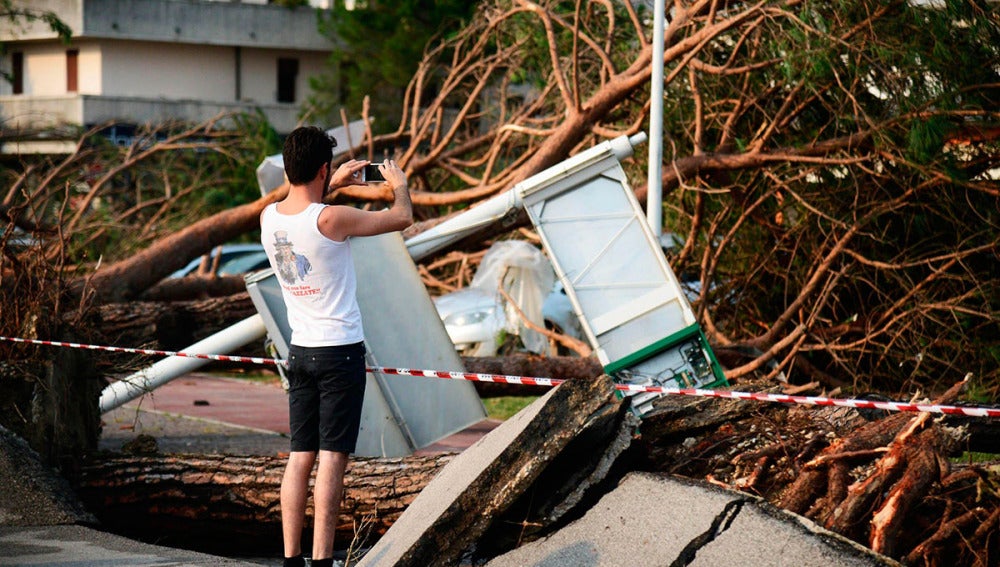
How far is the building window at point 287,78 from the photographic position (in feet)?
137

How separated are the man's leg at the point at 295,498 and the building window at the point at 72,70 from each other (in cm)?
3737

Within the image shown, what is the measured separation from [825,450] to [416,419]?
10.3ft

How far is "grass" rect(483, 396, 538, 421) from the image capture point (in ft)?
35.8

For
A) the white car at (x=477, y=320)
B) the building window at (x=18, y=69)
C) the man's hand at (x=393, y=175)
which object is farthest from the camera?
the building window at (x=18, y=69)

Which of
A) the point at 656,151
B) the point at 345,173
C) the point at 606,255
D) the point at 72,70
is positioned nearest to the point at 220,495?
the point at 345,173

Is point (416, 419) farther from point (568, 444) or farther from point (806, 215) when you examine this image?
point (806, 215)

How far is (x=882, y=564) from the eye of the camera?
3.96 m

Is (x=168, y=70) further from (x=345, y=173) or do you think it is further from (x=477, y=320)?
(x=345, y=173)

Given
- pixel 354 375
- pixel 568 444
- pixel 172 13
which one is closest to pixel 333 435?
pixel 354 375

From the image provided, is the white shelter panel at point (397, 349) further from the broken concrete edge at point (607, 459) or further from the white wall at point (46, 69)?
the white wall at point (46, 69)

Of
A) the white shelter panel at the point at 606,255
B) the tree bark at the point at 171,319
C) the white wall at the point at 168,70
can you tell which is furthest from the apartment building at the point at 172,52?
the white shelter panel at the point at 606,255

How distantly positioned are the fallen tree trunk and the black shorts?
36.8 inches

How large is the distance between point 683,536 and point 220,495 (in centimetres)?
269

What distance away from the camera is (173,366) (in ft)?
26.3
